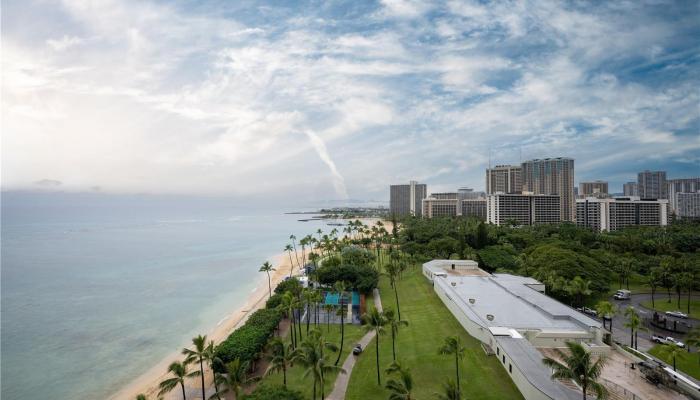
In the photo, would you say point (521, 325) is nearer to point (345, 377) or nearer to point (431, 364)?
point (431, 364)

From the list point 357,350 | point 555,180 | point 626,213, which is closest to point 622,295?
point 357,350

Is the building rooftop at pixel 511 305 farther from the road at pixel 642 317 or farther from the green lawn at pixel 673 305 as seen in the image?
the green lawn at pixel 673 305

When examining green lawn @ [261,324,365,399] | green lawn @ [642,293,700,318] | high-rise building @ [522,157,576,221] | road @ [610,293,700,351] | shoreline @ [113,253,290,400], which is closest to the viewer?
green lawn @ [261,324,365,399]

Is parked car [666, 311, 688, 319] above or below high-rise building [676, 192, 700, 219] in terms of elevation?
below

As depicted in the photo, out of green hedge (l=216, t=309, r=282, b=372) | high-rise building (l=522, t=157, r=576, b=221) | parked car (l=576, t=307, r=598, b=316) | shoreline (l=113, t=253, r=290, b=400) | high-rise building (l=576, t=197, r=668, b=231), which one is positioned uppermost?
high-rise building (l=522, t=157, r=576, b=221)

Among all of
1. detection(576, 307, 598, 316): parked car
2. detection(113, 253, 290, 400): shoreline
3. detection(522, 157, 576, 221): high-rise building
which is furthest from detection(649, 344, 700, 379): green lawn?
detection(522, 157, 576, 221): high-rise building

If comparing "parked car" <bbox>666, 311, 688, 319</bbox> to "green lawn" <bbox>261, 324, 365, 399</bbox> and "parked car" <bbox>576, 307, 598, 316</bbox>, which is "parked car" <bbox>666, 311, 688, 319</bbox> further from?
"green lawn" <bbox>261, 324, 365, 399</bbox>

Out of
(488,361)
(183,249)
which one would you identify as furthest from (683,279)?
(183,249)
